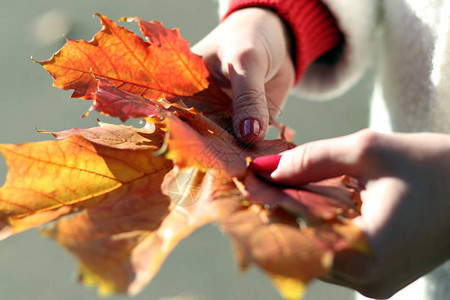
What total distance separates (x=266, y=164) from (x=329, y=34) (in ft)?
2.03

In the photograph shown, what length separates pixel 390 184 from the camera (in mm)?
281

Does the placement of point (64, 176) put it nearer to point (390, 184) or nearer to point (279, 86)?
point (390, 184)

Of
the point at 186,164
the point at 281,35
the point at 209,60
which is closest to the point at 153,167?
the point at 186,164

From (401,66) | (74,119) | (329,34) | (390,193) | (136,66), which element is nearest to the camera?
(390,193)

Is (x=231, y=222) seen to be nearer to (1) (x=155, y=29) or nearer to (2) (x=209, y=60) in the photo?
(1) (x=155, y=29)

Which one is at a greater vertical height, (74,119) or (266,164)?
(266,164)

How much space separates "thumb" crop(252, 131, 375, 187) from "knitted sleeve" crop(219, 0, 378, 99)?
0.53 m

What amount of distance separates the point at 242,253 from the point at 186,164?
87 millimetres

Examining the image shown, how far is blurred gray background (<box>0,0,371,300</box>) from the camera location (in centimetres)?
78

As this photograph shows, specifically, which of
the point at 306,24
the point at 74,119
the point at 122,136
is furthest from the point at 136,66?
the point at 74,119

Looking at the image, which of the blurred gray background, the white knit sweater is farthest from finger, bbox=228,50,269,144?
the blurred gray background

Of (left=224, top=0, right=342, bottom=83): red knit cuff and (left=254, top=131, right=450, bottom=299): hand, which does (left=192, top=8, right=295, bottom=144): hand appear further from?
(left=254, top=131, right=450, bottom=299): hand

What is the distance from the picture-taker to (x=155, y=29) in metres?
0.40

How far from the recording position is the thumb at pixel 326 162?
280 mm
